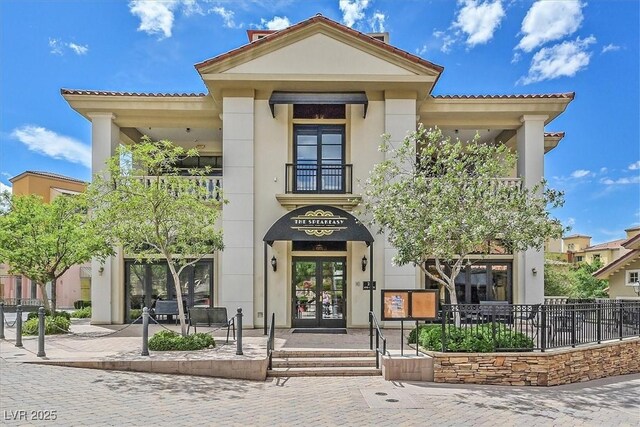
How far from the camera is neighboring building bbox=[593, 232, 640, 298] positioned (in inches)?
906

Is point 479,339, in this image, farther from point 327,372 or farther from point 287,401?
point 287,401

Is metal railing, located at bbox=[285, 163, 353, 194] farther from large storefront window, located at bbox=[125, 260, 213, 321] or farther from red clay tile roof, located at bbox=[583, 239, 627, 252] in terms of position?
red clay tile roof, located at bbox=[583, 239, 627, 252]

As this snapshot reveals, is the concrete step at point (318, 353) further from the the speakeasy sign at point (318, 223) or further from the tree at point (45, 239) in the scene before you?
the tree at point (45, 239)

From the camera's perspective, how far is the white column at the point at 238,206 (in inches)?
554

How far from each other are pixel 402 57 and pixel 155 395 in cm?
1227

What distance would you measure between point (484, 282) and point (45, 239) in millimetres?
15164

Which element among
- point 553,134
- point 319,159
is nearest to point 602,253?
point 553,134

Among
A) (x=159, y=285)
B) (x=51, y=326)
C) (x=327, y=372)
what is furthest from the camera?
(x=159, y=285)

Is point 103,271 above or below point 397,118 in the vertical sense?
below

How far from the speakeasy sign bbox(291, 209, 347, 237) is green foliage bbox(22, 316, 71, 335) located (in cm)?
787

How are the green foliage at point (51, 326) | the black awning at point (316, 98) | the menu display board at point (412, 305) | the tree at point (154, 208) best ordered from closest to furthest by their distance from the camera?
1. the menu display board at point (412, 305)
2. the tree at point (154, 208)
3. the green foliage at point (51, 326)
4. the black awning at point (316, 98)

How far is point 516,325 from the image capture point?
32.3 ft

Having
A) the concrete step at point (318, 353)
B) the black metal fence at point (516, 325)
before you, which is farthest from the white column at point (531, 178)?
the concrete step at point (318, 353)

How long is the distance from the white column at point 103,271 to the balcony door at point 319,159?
6.93m
